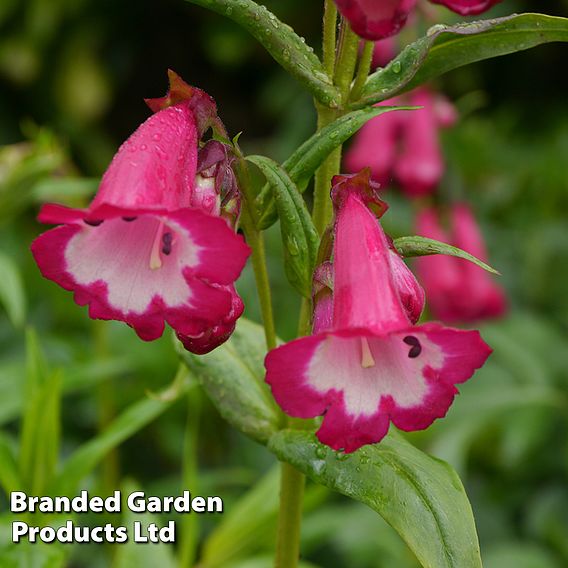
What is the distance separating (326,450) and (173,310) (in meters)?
0.22

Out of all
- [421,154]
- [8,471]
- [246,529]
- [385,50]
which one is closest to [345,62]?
[8,471]

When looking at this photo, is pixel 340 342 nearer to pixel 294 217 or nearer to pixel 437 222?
pixel 294 217

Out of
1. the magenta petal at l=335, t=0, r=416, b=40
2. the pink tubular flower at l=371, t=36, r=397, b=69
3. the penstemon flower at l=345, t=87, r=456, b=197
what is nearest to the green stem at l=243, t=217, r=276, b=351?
the magenta petal at l=335, t=0, r=416, b=40

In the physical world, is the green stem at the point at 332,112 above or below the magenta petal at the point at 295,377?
above

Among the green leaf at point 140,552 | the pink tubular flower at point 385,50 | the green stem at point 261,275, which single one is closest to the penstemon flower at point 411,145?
the pink tubular flower at point 385,50

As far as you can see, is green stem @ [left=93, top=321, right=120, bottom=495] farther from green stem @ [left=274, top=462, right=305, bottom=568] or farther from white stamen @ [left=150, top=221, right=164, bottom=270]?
white stamen @ [left=150, top=221, right=164, bottom=270]

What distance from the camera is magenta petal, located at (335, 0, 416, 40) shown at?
26.5 inches

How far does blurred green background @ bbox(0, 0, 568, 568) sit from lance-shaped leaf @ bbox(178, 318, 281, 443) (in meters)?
0.25

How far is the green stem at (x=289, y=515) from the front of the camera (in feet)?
3.04

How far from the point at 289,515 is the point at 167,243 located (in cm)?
34

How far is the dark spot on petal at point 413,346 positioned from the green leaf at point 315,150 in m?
0.18

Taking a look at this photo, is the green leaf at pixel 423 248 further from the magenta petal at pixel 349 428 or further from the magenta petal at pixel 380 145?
the magenta petal at pixel 380 145

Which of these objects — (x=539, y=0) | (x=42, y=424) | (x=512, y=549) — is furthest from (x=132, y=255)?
(x=539, y=0)

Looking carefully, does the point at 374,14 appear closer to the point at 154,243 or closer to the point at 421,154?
the point at 154,243
